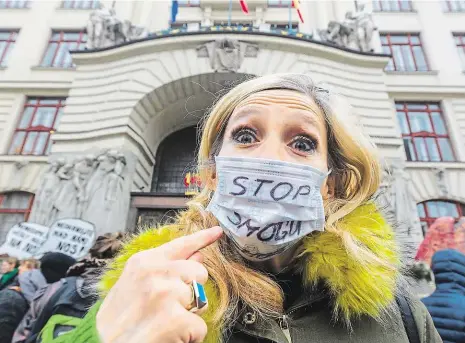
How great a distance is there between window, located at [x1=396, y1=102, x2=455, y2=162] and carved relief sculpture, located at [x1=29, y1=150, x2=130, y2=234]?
12.4 meters

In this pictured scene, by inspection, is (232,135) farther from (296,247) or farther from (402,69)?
(402,69)

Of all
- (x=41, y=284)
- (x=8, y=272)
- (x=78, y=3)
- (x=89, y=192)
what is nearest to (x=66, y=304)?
(x=41, y=284)

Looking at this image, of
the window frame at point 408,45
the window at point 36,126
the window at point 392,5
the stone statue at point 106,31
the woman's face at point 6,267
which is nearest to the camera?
the woman's face at point 6,267

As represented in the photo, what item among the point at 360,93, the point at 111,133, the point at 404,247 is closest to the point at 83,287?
the point at 404,247

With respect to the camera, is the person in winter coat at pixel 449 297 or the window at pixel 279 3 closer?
the person in winter coat at pixel 449 297

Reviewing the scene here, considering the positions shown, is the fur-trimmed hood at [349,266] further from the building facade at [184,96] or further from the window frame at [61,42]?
the window frame at [61,42]

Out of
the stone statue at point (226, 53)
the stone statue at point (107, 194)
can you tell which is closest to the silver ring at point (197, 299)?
the stone statue at point (107, 194)

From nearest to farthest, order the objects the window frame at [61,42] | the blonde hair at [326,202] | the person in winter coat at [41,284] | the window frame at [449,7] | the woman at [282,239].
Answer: the woman at [282,239] → the blonde hair at [326,202] → the person in winter coat at [41,284] → the window frame at [61,42] → the window frame at [449,7]

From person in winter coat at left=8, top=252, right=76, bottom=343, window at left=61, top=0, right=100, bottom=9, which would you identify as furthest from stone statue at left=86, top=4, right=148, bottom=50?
person in winter coat at left=8, top=252, right=76, bottom=343

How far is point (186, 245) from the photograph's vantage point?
96 centimetres

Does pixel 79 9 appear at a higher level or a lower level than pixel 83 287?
higher

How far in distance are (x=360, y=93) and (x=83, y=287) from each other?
1343 cm

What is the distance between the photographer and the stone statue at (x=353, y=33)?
14.8m

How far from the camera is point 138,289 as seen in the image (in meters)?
0.88
